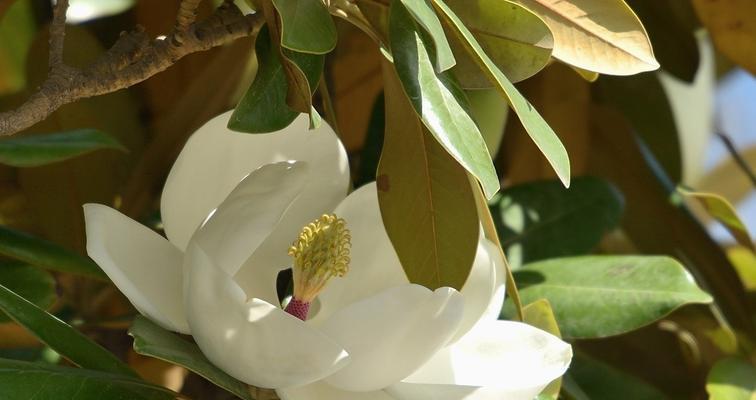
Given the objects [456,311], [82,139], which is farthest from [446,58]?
[82,139]

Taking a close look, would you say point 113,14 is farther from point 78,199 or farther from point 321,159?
point 321,159

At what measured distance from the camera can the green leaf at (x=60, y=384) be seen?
1.64 ft

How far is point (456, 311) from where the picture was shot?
0.52m

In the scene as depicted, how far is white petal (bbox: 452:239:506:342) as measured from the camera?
1.94ft

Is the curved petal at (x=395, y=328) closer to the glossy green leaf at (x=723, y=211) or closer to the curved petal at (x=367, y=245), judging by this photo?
the curved petal at (x=367, y=245)

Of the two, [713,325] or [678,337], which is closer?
[713,325]

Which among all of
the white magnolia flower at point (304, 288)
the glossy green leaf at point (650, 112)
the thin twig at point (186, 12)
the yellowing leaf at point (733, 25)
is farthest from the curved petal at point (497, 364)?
the glossy green leaf at point (650, 112)

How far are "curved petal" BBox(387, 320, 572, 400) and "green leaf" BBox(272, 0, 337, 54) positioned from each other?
18 cm

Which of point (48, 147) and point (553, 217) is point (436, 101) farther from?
point (553, 217)

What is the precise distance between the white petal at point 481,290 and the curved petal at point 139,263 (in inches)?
5.9

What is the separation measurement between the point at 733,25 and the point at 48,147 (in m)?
0.55

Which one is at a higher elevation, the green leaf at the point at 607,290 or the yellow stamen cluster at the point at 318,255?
the yellow stamen cluster at the point at 318,255

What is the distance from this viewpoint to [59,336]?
0.54 meters

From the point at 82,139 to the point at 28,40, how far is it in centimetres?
52
